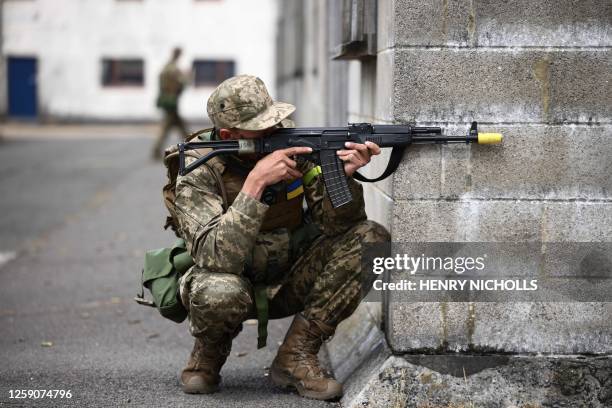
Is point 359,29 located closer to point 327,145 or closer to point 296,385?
point 327,145

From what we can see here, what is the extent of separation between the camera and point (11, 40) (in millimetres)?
→ 32125

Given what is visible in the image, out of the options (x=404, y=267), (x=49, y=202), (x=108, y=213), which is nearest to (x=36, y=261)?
(x=108, y=213)

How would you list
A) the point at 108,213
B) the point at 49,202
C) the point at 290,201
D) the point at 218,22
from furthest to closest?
the point at 218,22 → the point at 49,202 → the point at 108,213 → the point at 290,201

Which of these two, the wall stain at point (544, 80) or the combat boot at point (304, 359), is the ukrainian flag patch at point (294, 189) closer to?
the combat boot at point (304, 359)

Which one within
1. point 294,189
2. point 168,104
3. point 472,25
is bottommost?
point 294,189

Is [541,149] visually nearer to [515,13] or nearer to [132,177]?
[515,13]

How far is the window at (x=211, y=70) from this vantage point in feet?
105

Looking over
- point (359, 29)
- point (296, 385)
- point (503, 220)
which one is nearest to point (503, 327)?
point (503, 220)

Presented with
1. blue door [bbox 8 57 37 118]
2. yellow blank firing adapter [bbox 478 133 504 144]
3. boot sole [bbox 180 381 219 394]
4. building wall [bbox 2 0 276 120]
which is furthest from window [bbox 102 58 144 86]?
yellow blank firing adapter [bbox 478 133 504 144]

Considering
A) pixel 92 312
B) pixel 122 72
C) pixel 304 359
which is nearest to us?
pixel 304 359

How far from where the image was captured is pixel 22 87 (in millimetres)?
32656

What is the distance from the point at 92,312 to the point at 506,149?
11.4 ft

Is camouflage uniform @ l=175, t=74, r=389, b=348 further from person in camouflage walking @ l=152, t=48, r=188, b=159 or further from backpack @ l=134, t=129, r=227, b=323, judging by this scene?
person in camouflage walking @ l=152, t=48, r=188, b=159

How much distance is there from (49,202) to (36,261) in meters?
4.08
